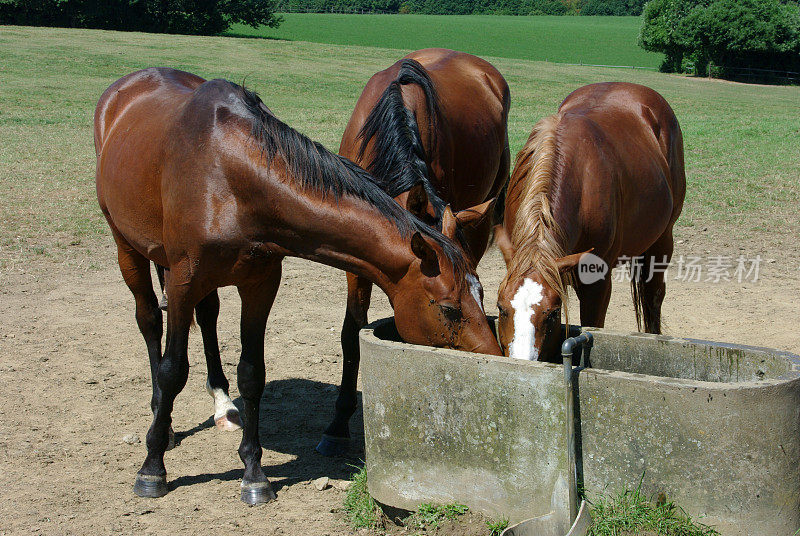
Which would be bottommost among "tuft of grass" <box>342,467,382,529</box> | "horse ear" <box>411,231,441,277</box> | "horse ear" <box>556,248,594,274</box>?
"tuft of grass" <box>342,467,382,529</box>

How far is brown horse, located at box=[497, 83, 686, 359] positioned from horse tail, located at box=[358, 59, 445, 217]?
1.63ft

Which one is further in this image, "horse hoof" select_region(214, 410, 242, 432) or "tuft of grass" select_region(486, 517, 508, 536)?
"horse hoof" select_region(214, 410, 242, 432)

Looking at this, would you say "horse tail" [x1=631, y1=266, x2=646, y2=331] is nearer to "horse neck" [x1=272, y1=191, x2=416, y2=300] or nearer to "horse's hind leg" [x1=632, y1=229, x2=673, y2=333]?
"horse's hind leg" [x1=632, y1=229, x2=673, y2=333]

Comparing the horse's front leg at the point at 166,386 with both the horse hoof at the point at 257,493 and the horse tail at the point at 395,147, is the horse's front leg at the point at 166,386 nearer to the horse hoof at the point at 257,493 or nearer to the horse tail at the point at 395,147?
the horse hoof at the point at 257,493

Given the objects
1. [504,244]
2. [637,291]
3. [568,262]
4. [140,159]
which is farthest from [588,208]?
[140,159]

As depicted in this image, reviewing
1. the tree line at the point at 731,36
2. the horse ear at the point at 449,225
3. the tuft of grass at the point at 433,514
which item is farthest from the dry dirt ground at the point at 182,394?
the tree line at the point at 731,36

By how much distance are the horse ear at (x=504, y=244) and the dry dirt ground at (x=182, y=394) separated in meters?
1.42

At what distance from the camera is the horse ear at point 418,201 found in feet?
11.3

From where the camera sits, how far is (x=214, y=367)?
190 inches

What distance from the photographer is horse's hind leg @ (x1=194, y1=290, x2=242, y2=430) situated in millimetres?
4672

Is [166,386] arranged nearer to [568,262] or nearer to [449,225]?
[449,225]

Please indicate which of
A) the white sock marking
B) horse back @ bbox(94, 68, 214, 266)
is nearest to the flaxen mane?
horse back @ bbox(94, 68, 214, 266)

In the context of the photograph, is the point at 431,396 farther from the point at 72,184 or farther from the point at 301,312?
the point at 72,184

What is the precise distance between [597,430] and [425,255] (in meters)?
0.94
